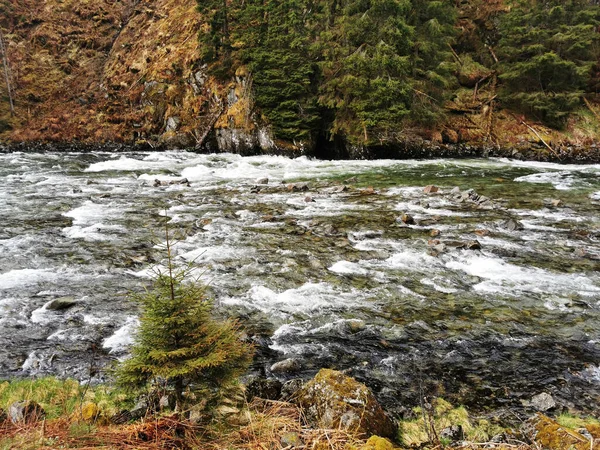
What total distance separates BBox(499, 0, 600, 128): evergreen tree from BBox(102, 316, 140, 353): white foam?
29.5m

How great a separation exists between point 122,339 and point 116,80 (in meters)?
37.8

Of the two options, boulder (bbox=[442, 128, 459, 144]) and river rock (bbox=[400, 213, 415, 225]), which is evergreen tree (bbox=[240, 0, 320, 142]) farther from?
river rock (bbox=[400, 213, 415, 225])

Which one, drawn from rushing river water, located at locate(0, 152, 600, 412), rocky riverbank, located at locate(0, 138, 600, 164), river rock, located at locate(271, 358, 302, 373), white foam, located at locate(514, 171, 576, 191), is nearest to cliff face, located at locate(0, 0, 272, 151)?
rocky riverbank, located at locate(0, 138, 600, 164)

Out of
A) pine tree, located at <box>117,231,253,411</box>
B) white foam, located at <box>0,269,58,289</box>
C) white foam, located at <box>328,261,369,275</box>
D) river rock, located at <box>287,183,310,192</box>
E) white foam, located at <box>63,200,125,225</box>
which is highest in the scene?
pine tree, located at <box>117,231,253,411</box>

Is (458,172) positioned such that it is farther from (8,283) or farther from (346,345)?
(8,283)

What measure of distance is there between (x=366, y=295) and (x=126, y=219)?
9.16 metres

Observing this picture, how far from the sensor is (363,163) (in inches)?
1008

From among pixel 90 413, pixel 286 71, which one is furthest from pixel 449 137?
pixel 90 413

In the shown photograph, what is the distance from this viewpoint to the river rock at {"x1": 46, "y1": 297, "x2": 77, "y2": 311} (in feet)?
23.9

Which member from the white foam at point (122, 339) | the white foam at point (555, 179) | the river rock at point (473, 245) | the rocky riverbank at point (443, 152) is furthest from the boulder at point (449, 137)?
the white foam at point (122, 339)

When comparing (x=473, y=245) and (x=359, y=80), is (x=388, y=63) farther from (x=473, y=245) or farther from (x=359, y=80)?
(x=473, y=245)

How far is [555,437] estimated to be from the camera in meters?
3.76

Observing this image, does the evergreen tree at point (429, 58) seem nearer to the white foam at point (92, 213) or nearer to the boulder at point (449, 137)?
the boulder at point (449, 137)

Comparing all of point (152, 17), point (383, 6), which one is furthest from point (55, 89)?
point (383, 6)
